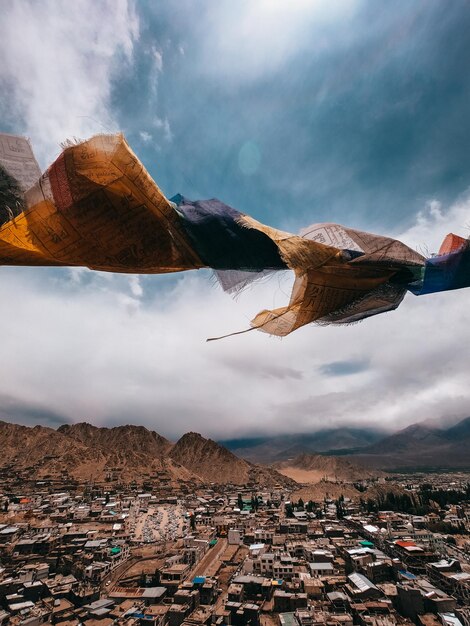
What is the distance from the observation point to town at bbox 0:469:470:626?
14.3 m

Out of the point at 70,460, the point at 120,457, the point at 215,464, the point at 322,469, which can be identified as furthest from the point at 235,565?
the point at 322,469

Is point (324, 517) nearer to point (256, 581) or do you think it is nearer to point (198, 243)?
point (256, 581)

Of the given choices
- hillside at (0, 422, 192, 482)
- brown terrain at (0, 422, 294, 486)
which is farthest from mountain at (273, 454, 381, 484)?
hillside at (0, 422, 192, 482)

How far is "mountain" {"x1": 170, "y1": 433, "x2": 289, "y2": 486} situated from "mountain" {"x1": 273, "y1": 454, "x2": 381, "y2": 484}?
2048cm

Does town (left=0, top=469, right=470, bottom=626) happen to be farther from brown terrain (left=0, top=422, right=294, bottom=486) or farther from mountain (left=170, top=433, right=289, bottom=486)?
mountain (left=170, top=433, right=289, bottom=486)

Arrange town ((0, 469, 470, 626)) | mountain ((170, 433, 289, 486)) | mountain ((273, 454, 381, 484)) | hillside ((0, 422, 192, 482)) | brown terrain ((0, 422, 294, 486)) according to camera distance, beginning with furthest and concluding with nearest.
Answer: mountain ((273, 454, 381, 484)) < mountain ((170, 433, 289, 486)) < brown terrain ((0, 422, 294, 486)) < hillside ((0, 422, 192, 482)) < town ((0, 469, 470, 626))

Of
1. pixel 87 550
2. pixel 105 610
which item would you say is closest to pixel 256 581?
pixel 105 610

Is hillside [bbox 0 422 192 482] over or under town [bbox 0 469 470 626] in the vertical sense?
over

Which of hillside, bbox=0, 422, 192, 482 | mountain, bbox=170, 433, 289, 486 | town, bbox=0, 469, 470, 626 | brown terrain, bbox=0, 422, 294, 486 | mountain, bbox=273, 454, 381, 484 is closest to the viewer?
town, bbox=0, 469, 470, 626

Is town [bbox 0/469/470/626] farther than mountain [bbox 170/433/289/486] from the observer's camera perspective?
No

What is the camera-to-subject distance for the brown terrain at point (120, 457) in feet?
190

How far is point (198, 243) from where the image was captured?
5.90 feet

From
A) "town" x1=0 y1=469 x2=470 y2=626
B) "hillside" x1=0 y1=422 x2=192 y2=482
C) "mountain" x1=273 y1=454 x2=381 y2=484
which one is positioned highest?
"hillside" x1=0 y1=422 x2=192 y2=482

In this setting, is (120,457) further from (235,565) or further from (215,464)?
(235,565)
